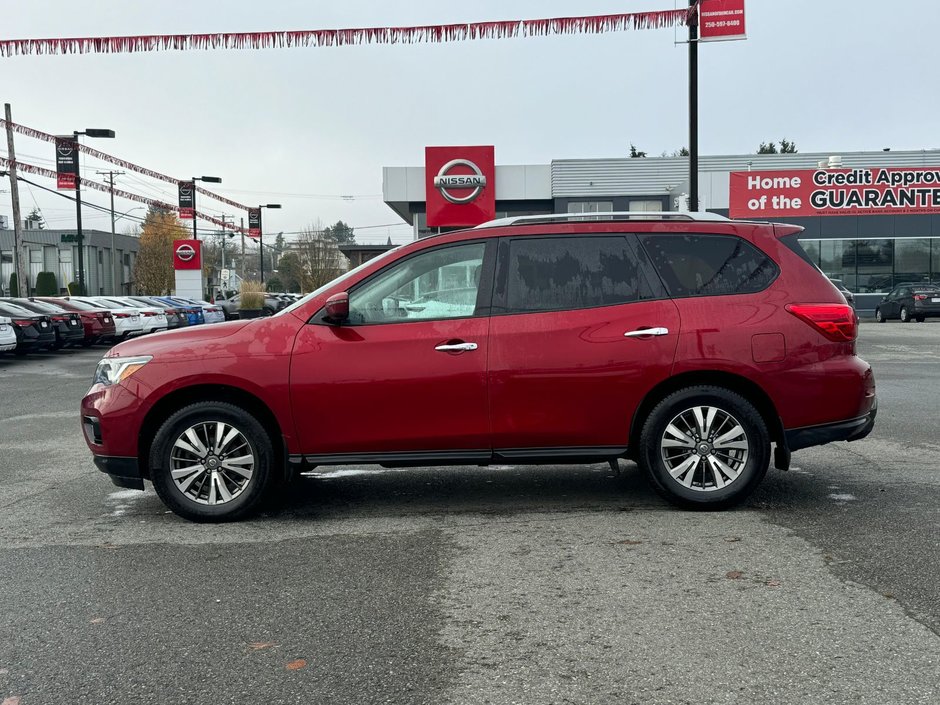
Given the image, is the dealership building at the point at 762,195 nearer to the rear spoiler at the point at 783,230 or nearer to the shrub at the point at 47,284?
the rear spoiler at the point at 783,230

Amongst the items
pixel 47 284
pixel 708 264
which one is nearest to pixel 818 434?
pixel 708 264

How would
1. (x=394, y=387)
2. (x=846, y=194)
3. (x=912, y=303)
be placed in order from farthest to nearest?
(x=846, y=194) < (x=912, y=303) < (x=394, y=387)

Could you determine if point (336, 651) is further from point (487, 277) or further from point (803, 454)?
point (803, 454)

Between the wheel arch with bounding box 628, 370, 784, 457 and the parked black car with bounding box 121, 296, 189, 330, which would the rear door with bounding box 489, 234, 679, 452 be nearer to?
the wheel arch with bounding box 628, 370, 784, 457

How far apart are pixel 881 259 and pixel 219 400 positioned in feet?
131

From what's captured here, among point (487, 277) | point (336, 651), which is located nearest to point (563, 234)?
point (487, 277)

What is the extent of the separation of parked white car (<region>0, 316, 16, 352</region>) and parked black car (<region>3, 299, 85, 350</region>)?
1.69m

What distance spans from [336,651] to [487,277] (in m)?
2.87

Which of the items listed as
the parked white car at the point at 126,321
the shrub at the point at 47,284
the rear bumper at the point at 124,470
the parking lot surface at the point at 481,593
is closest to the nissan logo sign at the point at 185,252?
the parked white car at the point at 126,321

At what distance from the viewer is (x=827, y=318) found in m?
5.98

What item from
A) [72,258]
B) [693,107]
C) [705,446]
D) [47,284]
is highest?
[72,258]

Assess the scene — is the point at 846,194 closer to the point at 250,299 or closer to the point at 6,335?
the point at 250,299

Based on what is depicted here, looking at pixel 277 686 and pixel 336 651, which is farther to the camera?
pixel 336 651

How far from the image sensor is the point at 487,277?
604cm
